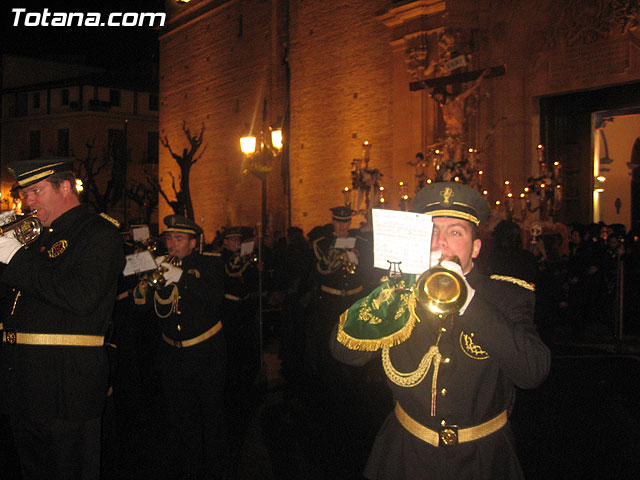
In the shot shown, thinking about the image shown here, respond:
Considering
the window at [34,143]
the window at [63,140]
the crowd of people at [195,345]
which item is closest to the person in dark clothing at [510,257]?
the crowd of people at [195,345]

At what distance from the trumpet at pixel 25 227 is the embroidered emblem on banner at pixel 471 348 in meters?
2.35

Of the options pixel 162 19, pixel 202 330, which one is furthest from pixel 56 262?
pixel 162 19

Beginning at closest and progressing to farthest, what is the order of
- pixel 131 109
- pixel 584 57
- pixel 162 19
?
pixel 584 57, pixel 162 19, pixel 131 109

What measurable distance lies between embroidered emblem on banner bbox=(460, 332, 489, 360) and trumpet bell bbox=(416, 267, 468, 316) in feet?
1.24

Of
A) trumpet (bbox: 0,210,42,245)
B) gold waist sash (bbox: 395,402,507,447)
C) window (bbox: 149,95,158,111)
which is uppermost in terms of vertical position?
window (bbox: 149,95,158,111)

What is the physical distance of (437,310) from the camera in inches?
78.5

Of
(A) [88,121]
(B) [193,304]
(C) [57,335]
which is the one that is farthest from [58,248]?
(A) [88,121]

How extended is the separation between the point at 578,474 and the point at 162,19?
29.4 metres

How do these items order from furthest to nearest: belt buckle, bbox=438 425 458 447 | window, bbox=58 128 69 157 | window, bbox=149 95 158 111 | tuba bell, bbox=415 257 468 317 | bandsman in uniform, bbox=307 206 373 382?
1. window, bbox=149 95 158 111
2. window, bbox=58 128 69 157
3. bandsman in uniform, bbox=307 206 373 382
4. belt buckle, bbox=438 425 458 447
5. tuba bell, bbox=415 257 468 317

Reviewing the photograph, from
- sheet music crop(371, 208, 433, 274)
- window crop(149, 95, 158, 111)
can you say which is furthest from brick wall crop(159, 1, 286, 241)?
sheet music crop(371, 208, 433, 274)

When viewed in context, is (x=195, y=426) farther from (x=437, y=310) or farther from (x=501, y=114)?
(x=501, y=114)

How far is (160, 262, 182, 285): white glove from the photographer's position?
184 inches

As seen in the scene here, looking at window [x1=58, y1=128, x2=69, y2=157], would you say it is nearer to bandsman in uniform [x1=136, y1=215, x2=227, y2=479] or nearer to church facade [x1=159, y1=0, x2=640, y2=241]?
church facade [x1=159, y1=0, x2=640, y2=241]

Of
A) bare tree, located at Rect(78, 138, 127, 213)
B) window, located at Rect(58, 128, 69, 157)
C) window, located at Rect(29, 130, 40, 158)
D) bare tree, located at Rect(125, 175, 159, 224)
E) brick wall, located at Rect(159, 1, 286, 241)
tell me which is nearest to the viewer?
brick wall, located at Rect(159, 1, 286, 241)
